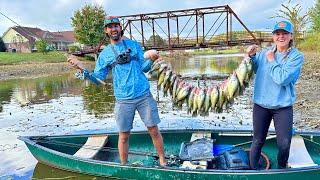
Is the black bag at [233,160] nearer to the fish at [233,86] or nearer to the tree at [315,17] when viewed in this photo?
the fish at [233,86]

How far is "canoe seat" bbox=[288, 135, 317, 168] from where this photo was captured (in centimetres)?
661

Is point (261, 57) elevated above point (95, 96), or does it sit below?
above

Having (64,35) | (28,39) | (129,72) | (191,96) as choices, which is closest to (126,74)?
(129,72)

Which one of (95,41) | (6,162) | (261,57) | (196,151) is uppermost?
(95,41)

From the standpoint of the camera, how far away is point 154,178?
6711mm

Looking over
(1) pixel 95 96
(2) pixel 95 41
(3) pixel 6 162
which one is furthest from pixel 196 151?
(2) pixel 95 41

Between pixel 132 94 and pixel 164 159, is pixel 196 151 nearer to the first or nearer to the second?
pixel 164 159

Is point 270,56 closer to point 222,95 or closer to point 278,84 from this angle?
point 278,84

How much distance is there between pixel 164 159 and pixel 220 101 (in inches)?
59.0

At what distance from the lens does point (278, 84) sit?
552cm

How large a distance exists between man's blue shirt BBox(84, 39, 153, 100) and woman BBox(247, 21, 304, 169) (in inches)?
69.9

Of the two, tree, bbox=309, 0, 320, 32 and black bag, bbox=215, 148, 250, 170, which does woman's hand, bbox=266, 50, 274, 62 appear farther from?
tree, bbox=309, 0, 320, 32

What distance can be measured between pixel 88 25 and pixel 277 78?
5740 centimetres

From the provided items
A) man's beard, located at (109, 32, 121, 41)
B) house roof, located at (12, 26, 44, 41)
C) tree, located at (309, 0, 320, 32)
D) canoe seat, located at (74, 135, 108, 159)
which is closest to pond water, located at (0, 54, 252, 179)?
canoe seat, located at (74, 135, 108, 159)
